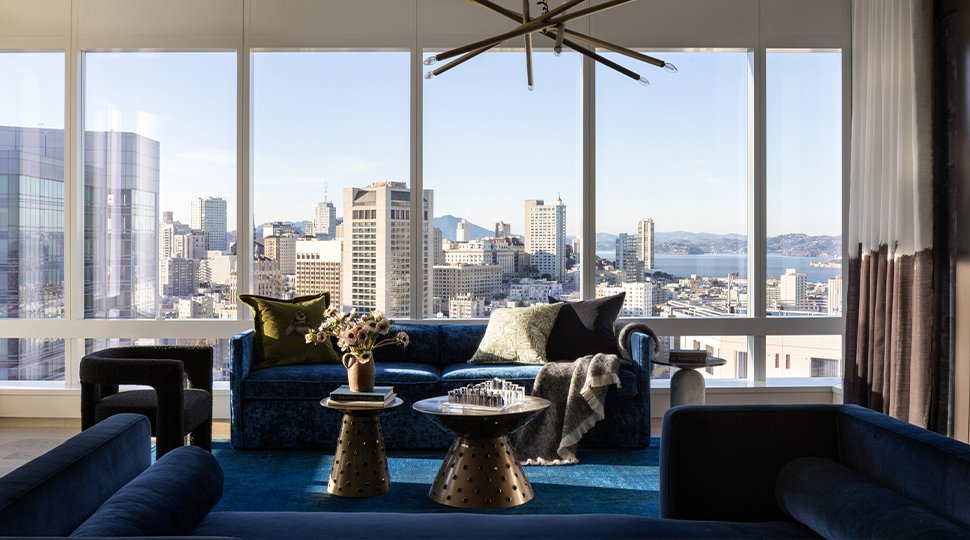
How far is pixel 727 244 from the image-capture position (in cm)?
500

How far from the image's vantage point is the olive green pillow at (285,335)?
421cm

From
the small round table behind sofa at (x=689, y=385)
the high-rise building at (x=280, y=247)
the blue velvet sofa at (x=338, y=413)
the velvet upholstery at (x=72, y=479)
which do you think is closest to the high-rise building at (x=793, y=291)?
the small round table behind sofa at (x=689, y=385)

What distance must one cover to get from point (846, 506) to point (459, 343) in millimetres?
3142

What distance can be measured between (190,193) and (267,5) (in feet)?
4.87

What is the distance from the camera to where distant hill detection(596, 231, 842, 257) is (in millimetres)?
4949

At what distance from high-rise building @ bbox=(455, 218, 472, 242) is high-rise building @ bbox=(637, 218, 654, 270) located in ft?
4.15

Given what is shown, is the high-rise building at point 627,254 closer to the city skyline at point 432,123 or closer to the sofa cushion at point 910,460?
the city skyline at point 432,123

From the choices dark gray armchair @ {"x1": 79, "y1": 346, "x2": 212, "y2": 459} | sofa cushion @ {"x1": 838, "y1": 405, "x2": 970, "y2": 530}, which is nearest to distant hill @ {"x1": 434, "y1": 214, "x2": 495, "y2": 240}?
dark gray armchair @ {"x1": 79, "y1": 346, "x2": 212, "y2": 459}

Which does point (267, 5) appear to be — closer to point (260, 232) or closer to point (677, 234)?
point (260, 232)

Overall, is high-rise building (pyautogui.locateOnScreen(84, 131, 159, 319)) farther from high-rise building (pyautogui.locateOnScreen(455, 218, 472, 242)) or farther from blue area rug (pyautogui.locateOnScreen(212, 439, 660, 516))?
high-rise building (pyautogui.locateOnScreen(455, 218, 472, 242))

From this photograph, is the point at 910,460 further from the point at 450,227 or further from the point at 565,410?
the point at 450,227

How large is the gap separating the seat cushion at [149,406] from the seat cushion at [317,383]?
423mm

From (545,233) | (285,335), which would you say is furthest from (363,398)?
(545,233)

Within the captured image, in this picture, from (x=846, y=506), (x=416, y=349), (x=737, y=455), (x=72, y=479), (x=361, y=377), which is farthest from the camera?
(x=416, y=349)
